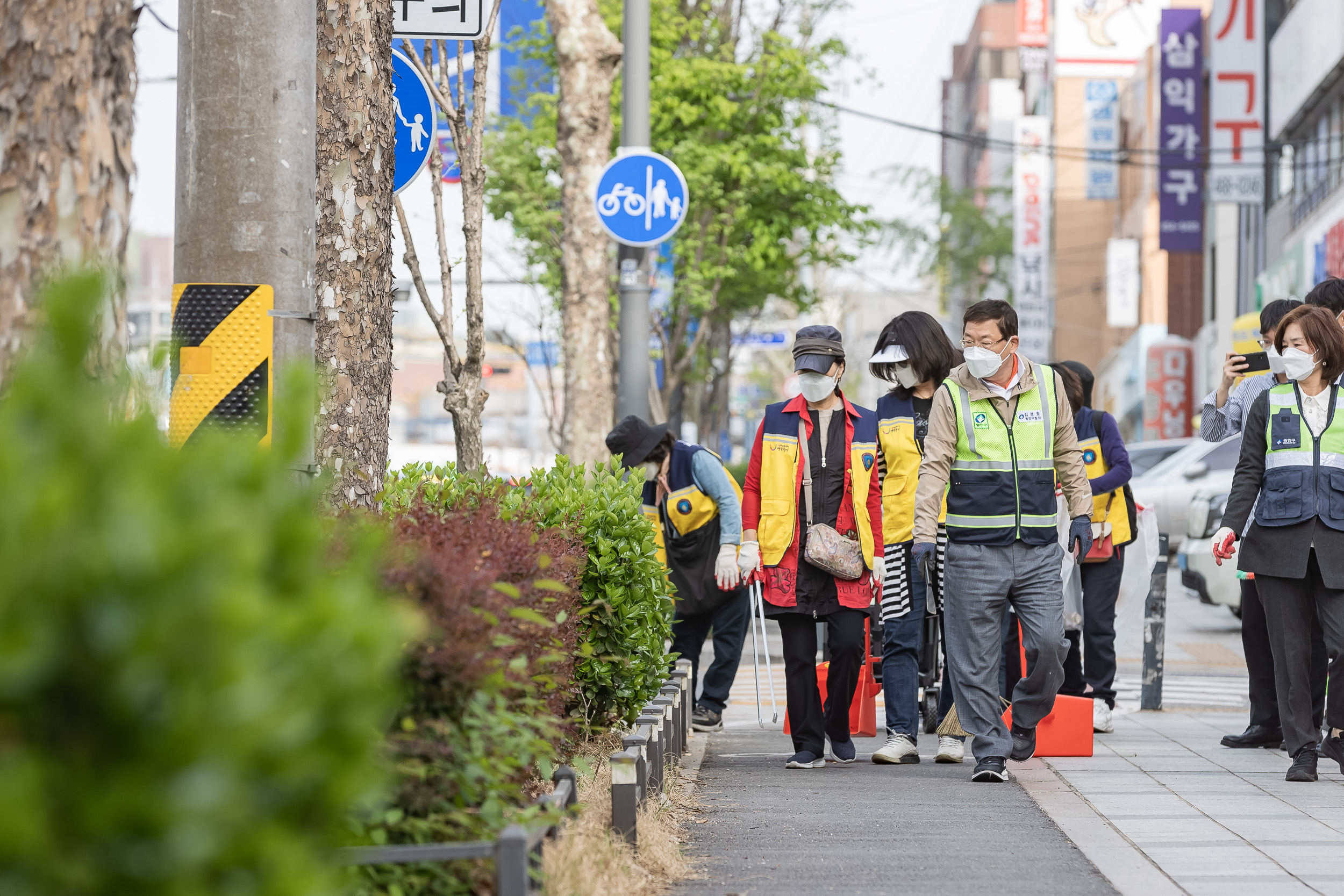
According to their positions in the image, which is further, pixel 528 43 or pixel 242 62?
pixel 528 43

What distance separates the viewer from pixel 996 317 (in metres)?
6.48

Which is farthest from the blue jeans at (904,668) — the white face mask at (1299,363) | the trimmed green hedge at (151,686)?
the trimmed green hedge at (151,686)

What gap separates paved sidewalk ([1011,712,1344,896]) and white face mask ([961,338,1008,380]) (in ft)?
5.45

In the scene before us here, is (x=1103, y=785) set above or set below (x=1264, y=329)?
below

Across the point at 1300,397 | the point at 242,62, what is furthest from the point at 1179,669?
the point at 242,62

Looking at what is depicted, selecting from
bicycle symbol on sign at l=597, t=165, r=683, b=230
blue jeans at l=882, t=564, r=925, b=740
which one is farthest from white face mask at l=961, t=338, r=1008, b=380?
bicycle symbol on sign at l=597, t=165, r=683, b=230

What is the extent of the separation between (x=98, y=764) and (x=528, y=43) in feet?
63.8

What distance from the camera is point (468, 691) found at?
3.22 m

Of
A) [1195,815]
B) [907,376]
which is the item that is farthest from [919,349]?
[1195,815]

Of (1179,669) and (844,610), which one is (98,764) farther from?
(1179,669)

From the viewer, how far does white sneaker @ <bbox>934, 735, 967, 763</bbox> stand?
23.0 feet

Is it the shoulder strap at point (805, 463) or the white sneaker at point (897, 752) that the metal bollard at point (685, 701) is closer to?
the white sneaker at point (897, 752)

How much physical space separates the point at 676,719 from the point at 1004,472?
67.3 inches

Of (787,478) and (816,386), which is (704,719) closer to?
(787,478)
